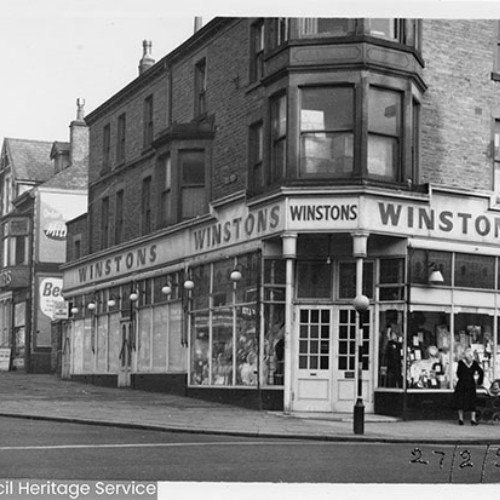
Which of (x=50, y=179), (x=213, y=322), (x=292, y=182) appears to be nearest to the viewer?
(x=292, y=182)

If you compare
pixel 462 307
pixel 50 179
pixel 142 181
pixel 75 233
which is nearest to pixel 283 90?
pixel 462 307

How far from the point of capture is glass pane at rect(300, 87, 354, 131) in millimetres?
24141

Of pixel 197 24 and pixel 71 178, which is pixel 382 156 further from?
pixel 71 178

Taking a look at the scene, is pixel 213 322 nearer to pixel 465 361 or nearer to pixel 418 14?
pixel 465 361

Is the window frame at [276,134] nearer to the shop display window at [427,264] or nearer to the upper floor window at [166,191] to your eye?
the shop display window at [427,264]

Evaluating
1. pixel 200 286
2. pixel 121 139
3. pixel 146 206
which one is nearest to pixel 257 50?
pixel 200 286

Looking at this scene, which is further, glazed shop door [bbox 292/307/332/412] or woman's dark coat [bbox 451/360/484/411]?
glazed shop door [bbox 292/307/332/412]

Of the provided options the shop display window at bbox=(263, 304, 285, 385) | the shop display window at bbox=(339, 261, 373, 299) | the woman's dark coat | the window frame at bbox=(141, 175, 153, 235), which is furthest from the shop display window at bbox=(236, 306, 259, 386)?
the window frame at bbox=(141, 175, 153, 235)

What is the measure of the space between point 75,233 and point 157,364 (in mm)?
10926

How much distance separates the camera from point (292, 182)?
2427 cm

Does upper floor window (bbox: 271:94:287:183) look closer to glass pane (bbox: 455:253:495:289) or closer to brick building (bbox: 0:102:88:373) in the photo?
glass pane (bbox: 455:253:495:289)

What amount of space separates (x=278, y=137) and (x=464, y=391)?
23.7ft

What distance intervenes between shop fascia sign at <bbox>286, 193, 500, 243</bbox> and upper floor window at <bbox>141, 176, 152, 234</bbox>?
10.2 m

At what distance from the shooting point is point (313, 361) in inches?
979
